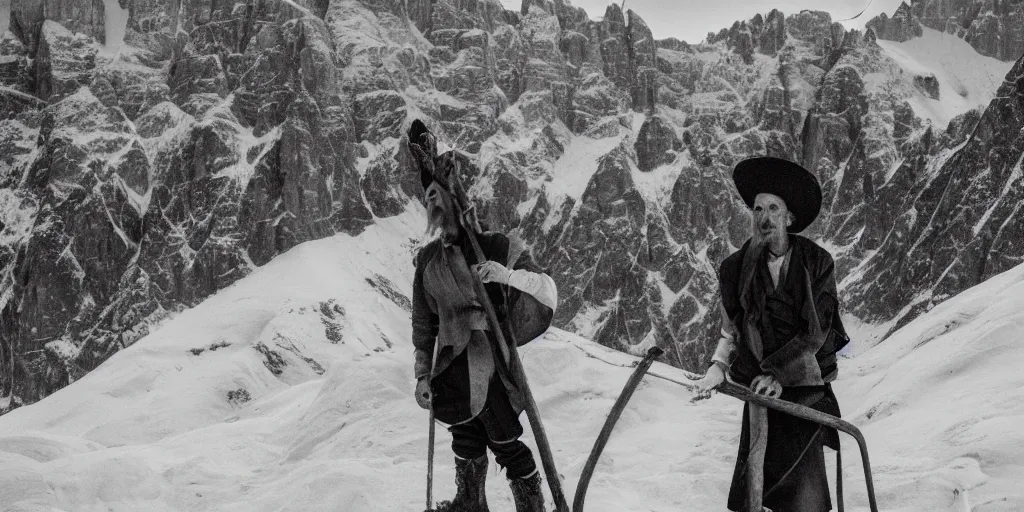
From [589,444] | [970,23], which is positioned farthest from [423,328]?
[970,23]

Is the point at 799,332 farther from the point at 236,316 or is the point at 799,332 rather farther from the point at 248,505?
the point at 236,316

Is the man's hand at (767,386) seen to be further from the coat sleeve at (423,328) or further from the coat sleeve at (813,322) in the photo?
the coat sleeve at (423,328)

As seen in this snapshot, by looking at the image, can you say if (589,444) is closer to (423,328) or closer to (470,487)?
(470,487)

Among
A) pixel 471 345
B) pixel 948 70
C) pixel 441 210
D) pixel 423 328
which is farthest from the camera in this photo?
pixel 948 70

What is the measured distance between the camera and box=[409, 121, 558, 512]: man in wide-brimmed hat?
16.4 ft

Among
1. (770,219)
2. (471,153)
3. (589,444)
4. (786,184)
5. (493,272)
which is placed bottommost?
(589,444)

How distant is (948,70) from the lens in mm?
119812

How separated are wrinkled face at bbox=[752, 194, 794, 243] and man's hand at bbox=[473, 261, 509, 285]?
58.0 inches

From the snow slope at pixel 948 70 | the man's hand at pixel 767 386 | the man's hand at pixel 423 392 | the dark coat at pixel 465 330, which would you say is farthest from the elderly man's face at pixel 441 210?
the snow slope at pixel 948 70

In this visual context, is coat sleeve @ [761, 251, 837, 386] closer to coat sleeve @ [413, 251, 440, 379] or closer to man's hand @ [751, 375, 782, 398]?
man's hand @ [751, 375, 782, 398]

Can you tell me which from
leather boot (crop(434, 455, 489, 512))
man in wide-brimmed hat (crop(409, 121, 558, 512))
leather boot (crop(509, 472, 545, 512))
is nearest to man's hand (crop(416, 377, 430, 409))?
man in wide-brimmed hat (crop(409, 121, 558, 512))

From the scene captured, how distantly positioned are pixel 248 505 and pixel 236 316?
60269mm

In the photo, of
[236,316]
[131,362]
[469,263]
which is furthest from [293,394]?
[236,316]

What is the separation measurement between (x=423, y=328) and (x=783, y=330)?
2.25 metres
